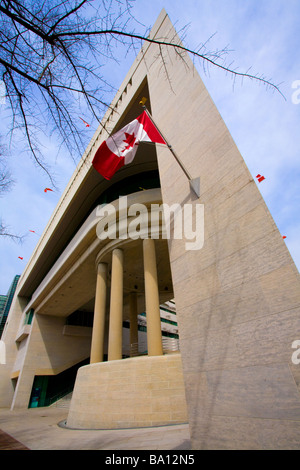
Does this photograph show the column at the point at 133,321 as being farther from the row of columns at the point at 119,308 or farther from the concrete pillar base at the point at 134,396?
the concrete pillar base at the point at 134,396

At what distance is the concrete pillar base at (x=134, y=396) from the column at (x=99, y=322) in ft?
7.64

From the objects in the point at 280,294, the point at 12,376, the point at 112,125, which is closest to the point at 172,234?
the point at 280,294

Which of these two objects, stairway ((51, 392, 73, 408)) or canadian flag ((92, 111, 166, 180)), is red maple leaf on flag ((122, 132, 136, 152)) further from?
stairway ((51, 392, 73, 408))

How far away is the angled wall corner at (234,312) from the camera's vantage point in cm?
292

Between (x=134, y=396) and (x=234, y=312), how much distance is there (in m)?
6.42

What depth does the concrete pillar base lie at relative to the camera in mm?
7379

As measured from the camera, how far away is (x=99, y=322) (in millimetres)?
12594

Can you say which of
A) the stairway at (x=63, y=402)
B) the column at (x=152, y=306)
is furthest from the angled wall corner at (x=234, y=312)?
the stairway at (x=63, y=402)

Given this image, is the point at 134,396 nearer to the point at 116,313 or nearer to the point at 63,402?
the point at 116,313

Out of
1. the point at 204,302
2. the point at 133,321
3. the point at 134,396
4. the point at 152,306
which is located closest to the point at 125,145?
the point at 204,302

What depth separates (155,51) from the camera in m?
9.26

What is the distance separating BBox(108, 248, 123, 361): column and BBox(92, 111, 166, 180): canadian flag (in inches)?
278

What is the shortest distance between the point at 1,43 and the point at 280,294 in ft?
16.8
